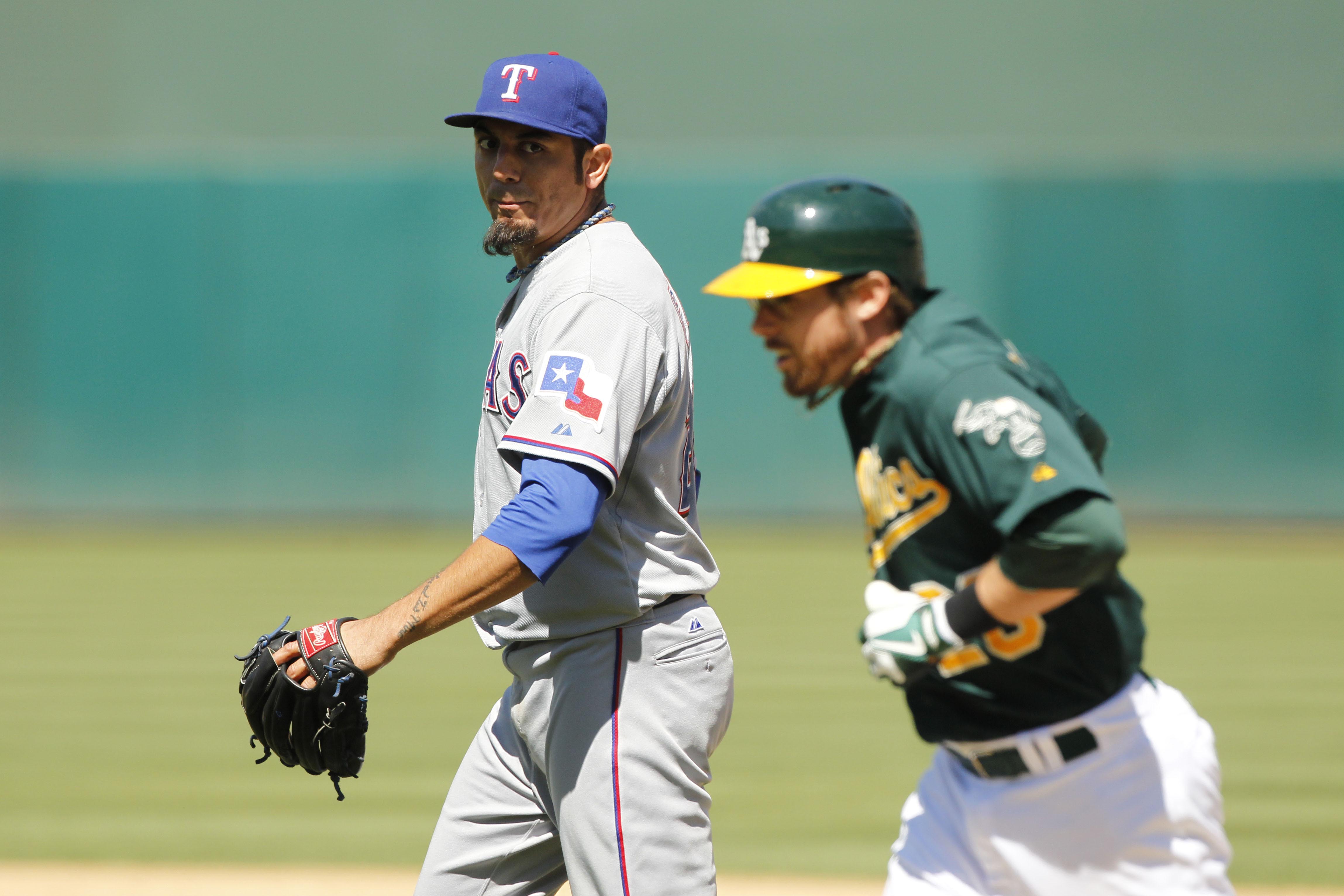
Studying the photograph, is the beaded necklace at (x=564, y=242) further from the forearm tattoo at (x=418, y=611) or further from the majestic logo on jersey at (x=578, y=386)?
the forearm tattoo at (x=418, y=611)

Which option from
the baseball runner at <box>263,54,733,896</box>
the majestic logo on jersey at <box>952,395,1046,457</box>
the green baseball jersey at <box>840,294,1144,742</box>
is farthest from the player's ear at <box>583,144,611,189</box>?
the majestic logo on jersey at <box>952,395,1046,457</box>

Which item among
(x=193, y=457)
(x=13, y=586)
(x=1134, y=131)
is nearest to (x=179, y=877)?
(x=13, y=586)

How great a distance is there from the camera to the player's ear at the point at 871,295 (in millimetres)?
2707

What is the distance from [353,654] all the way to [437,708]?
492 cm

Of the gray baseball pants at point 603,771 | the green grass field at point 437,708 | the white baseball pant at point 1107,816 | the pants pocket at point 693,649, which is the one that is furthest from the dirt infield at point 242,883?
the white baseball pant at point 1107,816

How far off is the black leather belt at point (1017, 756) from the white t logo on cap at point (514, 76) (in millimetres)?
1565

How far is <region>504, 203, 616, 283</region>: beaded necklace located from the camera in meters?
3.03

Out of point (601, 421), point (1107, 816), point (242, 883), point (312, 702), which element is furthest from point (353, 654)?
point (242, 883)

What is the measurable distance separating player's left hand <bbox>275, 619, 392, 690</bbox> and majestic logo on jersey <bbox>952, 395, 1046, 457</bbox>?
1.07 metres

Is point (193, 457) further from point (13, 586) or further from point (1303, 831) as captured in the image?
point (1303, 831)

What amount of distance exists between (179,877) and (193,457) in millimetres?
10569

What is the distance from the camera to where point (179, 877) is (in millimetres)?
4703

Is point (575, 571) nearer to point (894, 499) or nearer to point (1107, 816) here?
point (894, 499)

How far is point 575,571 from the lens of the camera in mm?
2861
